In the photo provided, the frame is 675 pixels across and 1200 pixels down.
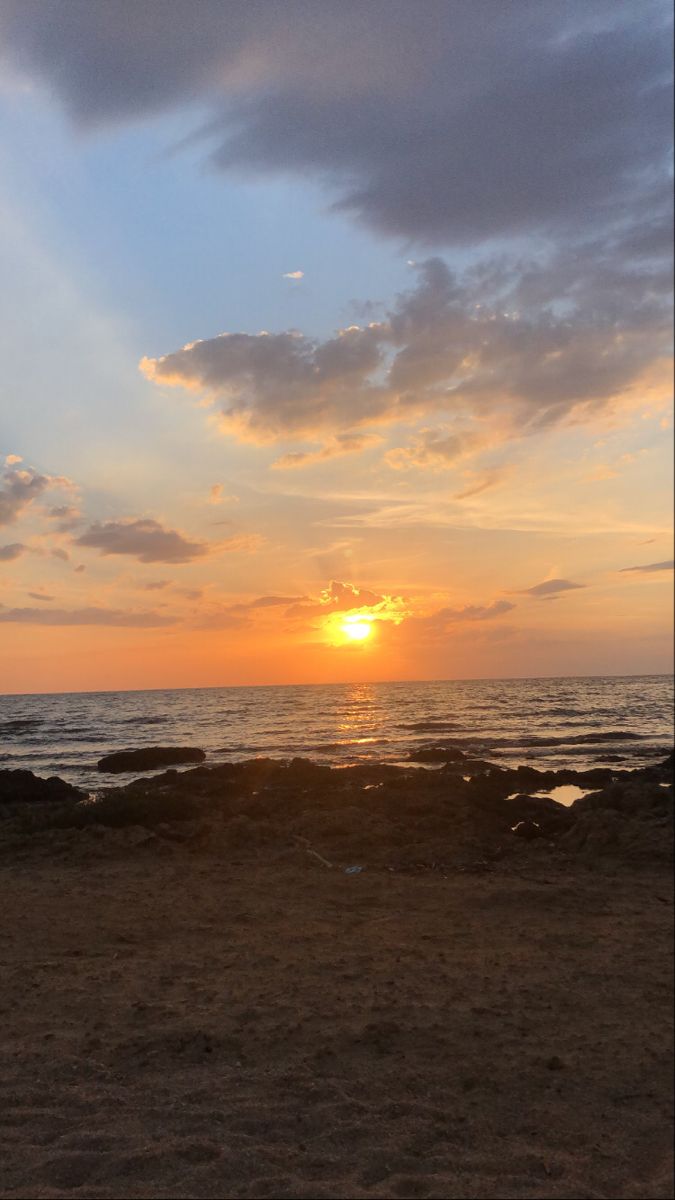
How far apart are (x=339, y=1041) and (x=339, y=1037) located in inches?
2.5

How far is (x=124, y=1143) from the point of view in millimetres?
4215

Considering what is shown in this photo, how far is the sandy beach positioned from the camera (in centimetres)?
404

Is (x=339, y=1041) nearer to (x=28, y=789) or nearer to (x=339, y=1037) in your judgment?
(x=339, y=1037)

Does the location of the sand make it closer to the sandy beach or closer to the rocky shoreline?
the sandy beach

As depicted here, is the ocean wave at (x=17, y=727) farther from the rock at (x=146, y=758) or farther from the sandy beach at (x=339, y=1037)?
the sandy beach at (x=339, y=1037)

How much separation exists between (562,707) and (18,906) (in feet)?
175

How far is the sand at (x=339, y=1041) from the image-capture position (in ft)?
13.2

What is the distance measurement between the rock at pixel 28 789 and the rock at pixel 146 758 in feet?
28.3

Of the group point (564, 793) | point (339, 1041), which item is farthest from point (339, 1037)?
point (564, 793)

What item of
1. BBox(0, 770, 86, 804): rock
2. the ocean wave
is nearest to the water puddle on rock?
BBox(0, 770, 86, 804): rock

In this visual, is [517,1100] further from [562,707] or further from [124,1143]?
[562,707]

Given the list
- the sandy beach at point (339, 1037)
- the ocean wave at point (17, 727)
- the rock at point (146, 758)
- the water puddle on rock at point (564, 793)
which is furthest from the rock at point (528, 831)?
the ocean wave at point (17, 727)

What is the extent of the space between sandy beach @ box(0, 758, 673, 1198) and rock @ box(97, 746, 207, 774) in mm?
17553

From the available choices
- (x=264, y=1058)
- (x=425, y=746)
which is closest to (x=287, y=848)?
(x=264, y=1058)
